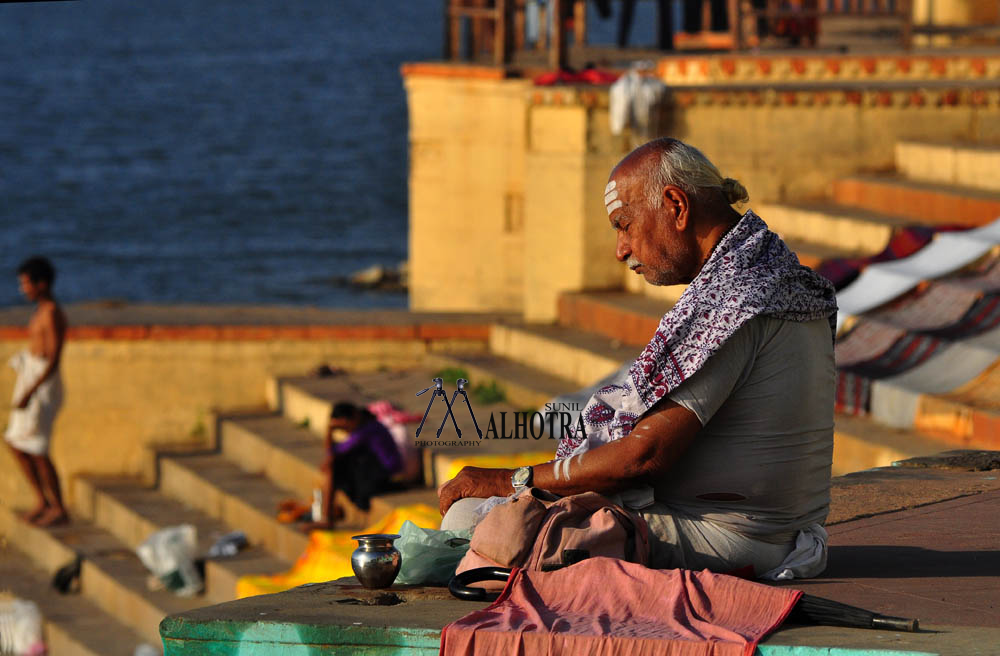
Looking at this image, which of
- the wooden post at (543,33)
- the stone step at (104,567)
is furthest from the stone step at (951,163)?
the wooden post at (543,33)

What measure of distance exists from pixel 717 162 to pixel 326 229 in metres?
28.3

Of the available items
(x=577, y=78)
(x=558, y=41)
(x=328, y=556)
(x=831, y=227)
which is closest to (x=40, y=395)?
(x=328, y=556)

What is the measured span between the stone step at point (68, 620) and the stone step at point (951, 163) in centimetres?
517

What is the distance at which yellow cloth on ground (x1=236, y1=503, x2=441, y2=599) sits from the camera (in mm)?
7734

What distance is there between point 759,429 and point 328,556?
3943 mm

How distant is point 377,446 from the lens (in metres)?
9.12

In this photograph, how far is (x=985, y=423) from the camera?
24.5 feet

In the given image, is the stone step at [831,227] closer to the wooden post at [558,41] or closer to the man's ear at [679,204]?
the wooden post at [558,41]

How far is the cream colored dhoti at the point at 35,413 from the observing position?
11.0 meters

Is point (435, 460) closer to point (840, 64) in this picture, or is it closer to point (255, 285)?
point (840, 64)

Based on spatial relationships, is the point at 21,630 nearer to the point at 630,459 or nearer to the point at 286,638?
the point at 286,638

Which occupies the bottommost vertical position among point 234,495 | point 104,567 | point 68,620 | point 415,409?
point 68,620

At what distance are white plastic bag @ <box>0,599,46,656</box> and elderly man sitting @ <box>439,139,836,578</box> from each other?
18.8 ft

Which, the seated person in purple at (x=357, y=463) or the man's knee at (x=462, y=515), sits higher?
the man's knee at (x=462, y=515)
